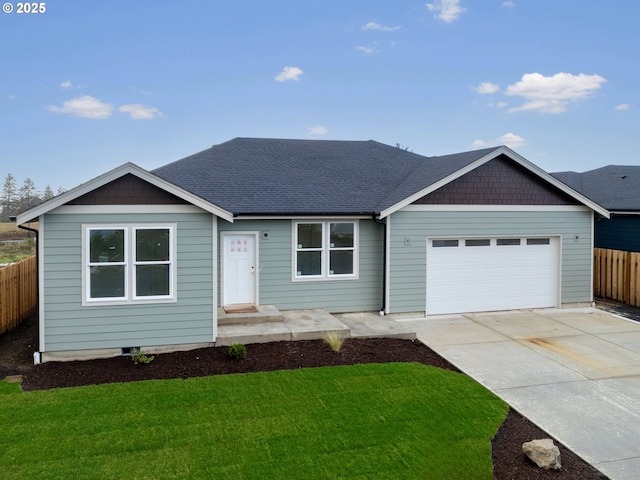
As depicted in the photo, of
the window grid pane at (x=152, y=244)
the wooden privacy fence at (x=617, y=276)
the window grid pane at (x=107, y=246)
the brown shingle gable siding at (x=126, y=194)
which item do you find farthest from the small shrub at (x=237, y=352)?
the wooden privacy fence at (x=617, y=276)

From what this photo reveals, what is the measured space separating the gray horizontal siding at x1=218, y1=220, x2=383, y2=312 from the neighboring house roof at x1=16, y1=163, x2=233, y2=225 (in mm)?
2788

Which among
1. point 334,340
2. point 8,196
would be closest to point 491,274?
point 334,340

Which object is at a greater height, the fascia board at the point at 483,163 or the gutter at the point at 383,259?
the fascia board at the point at 483,163

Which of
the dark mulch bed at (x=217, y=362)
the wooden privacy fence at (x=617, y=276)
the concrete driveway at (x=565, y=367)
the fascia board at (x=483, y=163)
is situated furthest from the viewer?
the wooden privacy fence at (x=617, y=276)

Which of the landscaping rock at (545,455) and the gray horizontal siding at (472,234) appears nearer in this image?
the landscaping rock at (545,455)

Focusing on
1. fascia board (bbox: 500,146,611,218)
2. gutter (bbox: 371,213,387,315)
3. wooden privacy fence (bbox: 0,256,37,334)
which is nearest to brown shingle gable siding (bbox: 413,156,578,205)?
fascia board (bbox: 500,146,611,218)

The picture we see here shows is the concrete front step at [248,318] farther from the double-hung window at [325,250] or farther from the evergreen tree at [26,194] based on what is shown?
the evergreen tree at [26,194]

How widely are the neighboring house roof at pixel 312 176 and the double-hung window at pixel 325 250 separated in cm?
57

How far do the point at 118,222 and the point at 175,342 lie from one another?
2.67 metres

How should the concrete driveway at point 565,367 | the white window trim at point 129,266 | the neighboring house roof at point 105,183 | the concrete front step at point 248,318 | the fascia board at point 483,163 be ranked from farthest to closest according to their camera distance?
the fascia board at point 483,163 < the concrete front step at point 248,318 < the white window trim at point 129,266 < the neighboring house roof at point 105,183 < the concrete driveway at point 565,367

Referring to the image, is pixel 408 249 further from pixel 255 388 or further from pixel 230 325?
pixel 255 388

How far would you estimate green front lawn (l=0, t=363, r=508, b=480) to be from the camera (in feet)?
18.8

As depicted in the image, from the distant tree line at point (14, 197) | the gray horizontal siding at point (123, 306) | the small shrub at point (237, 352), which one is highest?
the distant tree line at point (14, 197)

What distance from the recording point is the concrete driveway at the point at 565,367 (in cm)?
669
